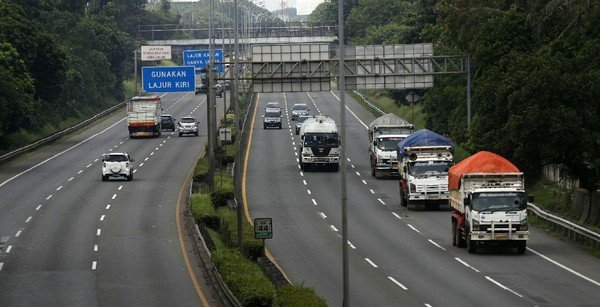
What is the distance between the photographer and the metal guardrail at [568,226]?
49.9m

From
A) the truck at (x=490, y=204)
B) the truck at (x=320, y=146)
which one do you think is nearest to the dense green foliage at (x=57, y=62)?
the truck at (x=320, y=146)

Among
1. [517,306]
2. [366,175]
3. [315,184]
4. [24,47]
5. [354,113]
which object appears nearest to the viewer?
[517,306]

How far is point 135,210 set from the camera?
210 ft

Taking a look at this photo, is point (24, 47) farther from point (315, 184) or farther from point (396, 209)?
point (396, 209)

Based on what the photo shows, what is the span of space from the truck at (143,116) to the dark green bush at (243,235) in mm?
47700

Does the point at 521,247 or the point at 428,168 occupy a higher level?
the point at 428,168

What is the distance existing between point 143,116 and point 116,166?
32.6 meters

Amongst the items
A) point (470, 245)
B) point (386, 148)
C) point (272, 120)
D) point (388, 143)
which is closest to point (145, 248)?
point (470, 245)

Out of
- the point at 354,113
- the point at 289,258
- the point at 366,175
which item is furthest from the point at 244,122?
the point at 289,258

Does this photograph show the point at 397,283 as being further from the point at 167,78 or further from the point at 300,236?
the point at 167,78

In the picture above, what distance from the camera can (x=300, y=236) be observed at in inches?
2207

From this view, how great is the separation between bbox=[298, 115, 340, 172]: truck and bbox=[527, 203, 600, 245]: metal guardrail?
2443 centimetres

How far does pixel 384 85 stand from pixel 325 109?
6479 cm

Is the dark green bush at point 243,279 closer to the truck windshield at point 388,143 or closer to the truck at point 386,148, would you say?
the truck at point 386,148
